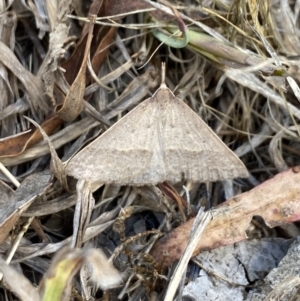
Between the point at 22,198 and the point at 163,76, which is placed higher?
the point at 163,76

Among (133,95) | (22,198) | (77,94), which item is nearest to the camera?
(22,198)

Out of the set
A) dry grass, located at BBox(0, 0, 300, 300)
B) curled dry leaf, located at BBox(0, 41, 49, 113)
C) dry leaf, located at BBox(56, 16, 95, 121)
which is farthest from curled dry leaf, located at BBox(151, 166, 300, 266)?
curled dry leaf, located at BBox(0, 41, 49, 113)

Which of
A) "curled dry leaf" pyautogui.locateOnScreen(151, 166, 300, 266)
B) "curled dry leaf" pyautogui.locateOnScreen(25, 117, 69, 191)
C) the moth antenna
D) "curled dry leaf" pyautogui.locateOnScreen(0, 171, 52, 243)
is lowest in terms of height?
"curled dry leaf" pyautogui.locateOnScreen(151, 166, 300, 266)

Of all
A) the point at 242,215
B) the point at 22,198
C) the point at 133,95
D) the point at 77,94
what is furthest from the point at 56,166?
the point at 242,215

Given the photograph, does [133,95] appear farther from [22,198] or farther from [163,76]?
[22,198]

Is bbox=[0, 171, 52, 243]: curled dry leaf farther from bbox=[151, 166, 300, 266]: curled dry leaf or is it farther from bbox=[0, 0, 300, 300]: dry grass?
bbox=[151, 166, 300, 266]: curled dry leaf

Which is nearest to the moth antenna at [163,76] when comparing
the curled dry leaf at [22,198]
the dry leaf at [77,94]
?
the dry leaf at [77,94]

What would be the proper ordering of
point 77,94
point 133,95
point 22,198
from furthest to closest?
point 133,95
point 77,94
point 22,198
